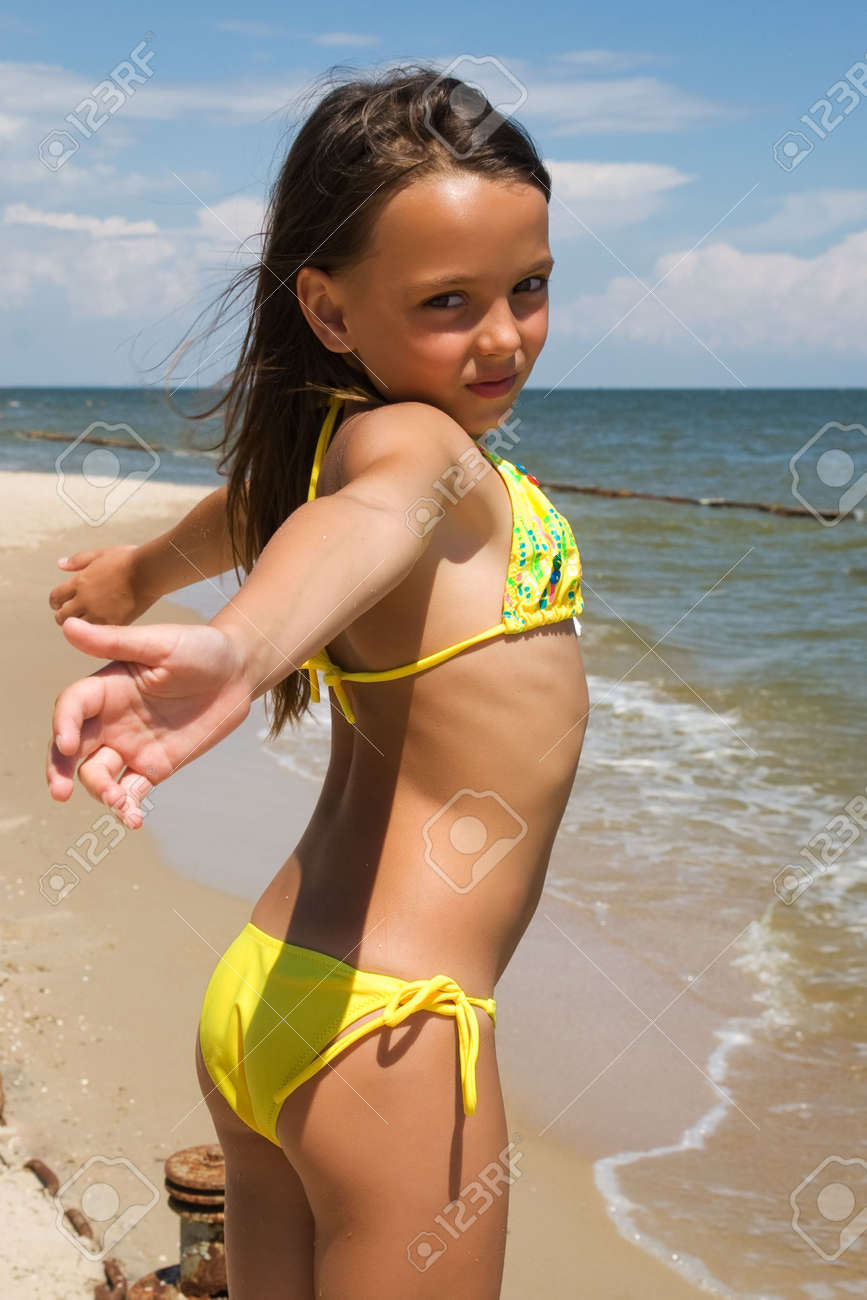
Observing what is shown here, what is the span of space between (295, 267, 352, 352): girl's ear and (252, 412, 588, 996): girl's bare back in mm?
133

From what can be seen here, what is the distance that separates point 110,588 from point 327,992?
2.78 ft

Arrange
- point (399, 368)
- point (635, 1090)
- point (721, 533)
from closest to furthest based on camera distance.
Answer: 1. point (399, 368)
2. point (635, 1090)
3. point (721, 533)

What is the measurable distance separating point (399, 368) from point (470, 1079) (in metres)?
0.82

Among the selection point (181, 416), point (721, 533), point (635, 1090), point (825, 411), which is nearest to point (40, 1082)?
point (635, 1090)

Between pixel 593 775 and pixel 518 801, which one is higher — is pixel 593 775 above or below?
below

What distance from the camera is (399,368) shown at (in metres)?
1.63

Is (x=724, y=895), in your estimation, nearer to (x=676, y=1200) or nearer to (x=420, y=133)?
(x=676, y=1200)

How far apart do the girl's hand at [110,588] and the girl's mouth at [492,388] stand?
2.36ft

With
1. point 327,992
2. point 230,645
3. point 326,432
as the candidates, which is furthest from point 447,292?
point 327,992

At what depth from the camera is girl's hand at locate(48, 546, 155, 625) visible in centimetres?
215

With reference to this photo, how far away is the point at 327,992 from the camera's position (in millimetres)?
1574

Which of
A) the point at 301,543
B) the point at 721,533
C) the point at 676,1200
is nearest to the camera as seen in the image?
the point at 301,543

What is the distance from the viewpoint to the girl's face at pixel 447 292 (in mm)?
1584

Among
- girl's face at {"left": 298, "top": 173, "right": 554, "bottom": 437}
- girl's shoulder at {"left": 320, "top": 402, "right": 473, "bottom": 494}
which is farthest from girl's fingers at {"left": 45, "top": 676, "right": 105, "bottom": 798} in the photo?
girl's face at {"left": 298, "top": 173, "right": 554, "bottom": 437}
